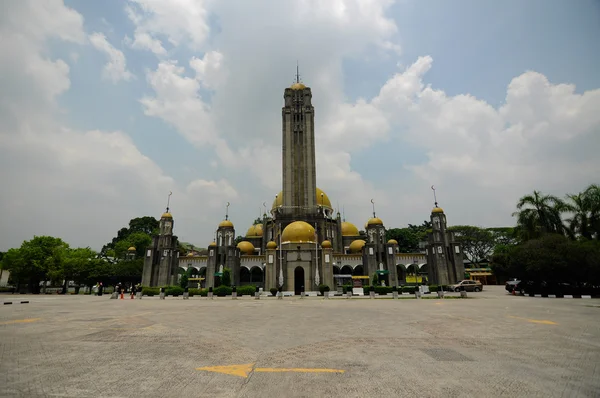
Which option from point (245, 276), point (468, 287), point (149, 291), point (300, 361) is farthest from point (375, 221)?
point (300, 361)

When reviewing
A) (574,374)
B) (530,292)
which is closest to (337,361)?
(574,374)

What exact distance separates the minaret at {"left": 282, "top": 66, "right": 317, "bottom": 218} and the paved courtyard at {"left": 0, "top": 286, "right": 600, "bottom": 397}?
42556mm

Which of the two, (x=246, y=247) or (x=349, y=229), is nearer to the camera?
(x=246, y=247)

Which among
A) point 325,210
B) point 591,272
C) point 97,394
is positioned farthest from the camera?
point 325,210

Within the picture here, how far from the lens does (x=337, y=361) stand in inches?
264

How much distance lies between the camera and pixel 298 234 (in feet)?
146

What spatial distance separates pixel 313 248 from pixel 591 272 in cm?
2740

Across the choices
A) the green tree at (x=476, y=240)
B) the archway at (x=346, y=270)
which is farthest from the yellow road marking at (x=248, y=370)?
the green tree at (x=476, y=240)

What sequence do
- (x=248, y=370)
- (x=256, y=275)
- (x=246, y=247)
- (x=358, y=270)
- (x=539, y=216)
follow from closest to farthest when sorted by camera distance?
(x=248, y=370), (x=539, y=216), (x=358, y=270), (x=256, y=275), (x=246, y=247)

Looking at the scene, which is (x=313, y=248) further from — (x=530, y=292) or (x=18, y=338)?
(x=18, y=338)

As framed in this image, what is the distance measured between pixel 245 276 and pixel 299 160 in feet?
76.0

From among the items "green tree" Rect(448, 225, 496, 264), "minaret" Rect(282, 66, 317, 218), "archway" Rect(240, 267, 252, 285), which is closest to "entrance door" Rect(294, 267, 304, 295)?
"minaret" Rect(282, 66, 317, 218)

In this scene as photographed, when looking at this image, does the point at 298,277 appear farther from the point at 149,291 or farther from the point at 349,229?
the point at 349,229

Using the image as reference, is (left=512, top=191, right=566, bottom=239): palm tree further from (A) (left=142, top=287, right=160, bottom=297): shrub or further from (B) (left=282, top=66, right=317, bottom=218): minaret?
(A) (left=142, top=287, right=160, bottom=297): shrub
